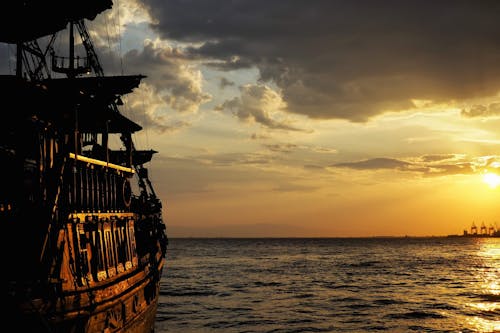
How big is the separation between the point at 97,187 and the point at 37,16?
1586 centimetres

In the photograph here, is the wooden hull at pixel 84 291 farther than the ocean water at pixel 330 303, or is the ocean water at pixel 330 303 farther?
the ocean water at pixel 330 303

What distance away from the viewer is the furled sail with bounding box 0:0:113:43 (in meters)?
29.0

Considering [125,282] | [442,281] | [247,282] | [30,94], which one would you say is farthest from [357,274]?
[30,94]

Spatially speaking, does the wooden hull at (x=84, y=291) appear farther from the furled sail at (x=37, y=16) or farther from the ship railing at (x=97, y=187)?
the furled sail at (x=37, y=16)

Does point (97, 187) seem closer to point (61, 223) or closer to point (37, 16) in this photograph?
point (61, 223)

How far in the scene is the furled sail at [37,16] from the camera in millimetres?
28953

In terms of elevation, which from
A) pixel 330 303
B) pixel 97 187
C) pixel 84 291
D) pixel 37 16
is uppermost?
pixel 37 16

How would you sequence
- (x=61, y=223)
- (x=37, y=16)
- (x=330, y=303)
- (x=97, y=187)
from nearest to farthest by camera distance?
1. (x=61, y=223)
2. (x=97, y=187)
3. (x=37, y=16)
4. (x=330, y=303)

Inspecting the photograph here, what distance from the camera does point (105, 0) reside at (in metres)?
33.0

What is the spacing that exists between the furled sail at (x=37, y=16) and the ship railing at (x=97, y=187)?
40.2 feet

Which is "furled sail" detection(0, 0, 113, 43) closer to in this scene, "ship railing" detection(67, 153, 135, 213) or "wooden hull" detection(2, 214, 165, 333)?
"ship railing" detection(67, 153, 135, 213)

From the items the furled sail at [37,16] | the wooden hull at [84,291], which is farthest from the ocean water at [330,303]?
the furled sail at [37,16]

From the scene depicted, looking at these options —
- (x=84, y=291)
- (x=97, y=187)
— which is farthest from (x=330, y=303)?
(x=84, y=291)

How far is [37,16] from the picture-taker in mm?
30062
